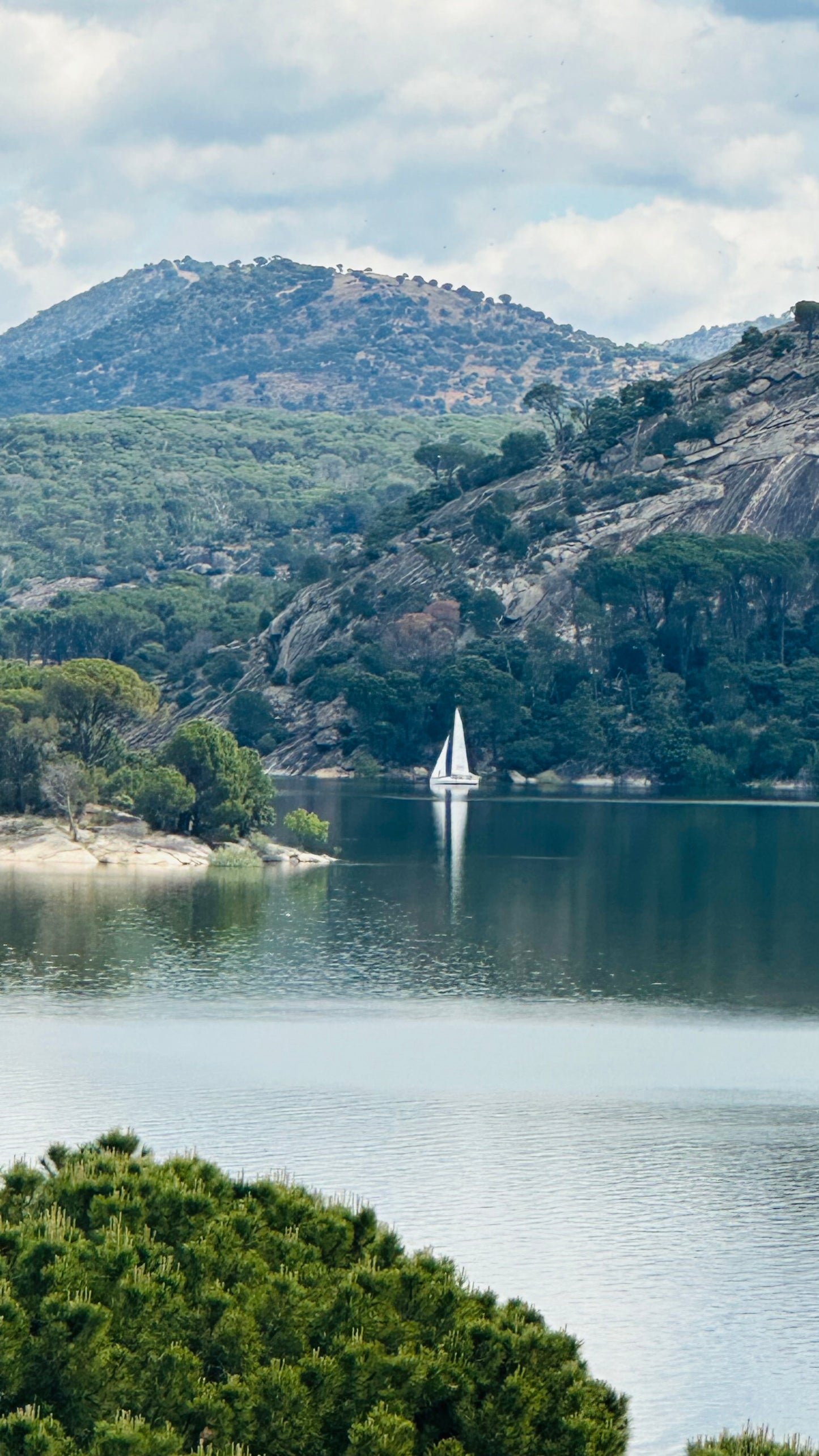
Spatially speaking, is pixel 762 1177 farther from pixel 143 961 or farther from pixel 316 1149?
pixel 143 961

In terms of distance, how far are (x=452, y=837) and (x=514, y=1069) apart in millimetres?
61331

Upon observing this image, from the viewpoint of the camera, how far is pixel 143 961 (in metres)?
64.2

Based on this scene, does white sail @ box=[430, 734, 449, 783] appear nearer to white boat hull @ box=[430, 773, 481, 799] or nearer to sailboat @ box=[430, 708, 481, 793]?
sailboat @ box=[430, 708, 481, 793]

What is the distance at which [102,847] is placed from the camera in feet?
292

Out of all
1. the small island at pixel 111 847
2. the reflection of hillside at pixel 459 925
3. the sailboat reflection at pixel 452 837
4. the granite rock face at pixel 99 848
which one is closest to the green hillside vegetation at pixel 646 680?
the sailboat reflection at pixel 452 837

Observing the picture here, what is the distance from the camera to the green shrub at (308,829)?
97000mm

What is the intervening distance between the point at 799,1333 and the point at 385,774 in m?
137

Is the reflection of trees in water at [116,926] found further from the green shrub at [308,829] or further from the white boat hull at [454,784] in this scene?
the white boat hull at [454,784]

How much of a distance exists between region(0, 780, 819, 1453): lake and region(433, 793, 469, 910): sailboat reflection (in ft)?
3.55

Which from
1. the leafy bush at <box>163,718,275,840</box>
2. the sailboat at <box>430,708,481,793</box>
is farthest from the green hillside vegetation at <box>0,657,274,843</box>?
the sailboat at <box>430,708,481,793</box>

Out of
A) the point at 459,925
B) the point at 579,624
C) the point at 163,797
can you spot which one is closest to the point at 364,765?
the point at 579,624

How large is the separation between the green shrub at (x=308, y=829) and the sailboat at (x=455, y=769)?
50.3 m

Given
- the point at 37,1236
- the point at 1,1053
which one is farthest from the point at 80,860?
the point at 37,1236

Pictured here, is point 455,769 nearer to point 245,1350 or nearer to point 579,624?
point 579,624
